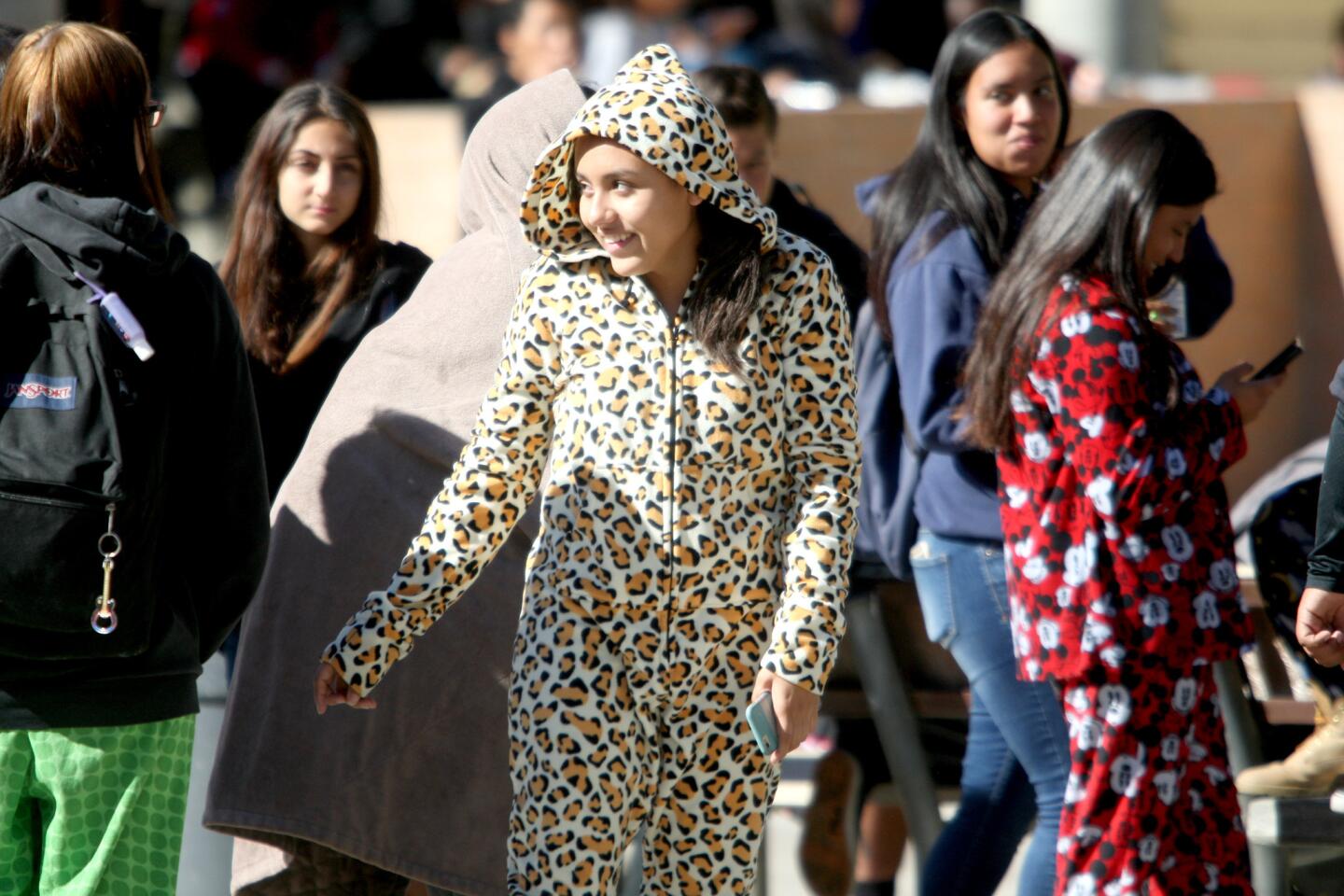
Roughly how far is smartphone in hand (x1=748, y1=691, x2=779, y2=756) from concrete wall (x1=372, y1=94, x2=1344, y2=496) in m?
4.01

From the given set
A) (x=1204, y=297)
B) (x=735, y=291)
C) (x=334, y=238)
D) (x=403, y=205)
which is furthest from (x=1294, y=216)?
(x=735, y=291)

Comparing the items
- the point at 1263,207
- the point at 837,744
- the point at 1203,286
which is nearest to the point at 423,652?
the point at 837,744

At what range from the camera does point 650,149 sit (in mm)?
3426

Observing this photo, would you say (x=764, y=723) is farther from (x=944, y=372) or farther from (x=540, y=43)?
(x=540, y=43)

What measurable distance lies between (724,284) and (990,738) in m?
1.32

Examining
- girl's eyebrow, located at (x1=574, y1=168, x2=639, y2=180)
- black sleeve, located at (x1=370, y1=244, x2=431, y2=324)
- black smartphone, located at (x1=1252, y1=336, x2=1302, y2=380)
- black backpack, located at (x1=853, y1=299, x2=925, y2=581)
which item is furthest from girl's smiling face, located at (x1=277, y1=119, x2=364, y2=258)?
black smartphone, located at (x1=1252, y1=336, x2=1302, y2=380)

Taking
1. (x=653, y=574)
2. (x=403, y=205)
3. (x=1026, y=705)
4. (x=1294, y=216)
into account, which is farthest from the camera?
(x=403, y=205)

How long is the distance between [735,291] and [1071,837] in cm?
124

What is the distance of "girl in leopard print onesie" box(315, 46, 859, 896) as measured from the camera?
3396 millimetres

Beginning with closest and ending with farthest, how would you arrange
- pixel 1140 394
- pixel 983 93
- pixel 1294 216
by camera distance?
pixel 1140 394, pixel 983 93, pixel 1294 216

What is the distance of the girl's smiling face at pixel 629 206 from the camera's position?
3.46 m

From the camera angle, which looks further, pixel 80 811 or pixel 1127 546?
pixel 1127 546

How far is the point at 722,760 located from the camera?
3.43 m

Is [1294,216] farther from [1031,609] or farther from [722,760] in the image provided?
[722,760]
